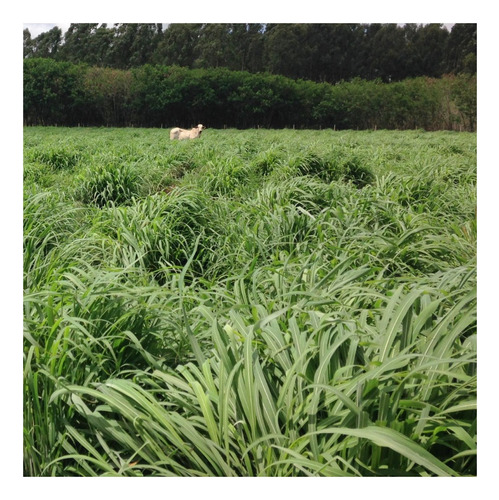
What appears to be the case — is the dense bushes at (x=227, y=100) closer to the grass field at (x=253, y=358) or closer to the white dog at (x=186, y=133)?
the white dog at (x=186, y=133)

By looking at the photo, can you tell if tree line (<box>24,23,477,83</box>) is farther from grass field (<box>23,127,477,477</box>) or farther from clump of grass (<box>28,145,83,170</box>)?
clump of grass (<box>28,145,83,170</box>)

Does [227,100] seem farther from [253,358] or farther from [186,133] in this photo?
[253,358]

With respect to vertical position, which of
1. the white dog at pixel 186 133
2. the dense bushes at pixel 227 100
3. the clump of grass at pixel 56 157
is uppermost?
the dense bushes at pixel 227 100

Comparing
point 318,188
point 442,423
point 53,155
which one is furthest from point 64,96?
point 442,423

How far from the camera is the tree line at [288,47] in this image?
2.27m

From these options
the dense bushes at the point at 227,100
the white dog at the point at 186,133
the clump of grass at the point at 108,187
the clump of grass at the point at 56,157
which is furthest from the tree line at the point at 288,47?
the white dog at the point at 186,133

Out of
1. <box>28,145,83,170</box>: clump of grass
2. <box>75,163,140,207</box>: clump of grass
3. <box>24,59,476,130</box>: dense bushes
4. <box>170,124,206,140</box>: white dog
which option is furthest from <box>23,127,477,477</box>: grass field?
<box>170,124,206,140</box>: white dog

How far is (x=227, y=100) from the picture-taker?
608 cm

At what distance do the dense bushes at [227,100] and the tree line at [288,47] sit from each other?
362 mm

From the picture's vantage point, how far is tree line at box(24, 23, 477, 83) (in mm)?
2270

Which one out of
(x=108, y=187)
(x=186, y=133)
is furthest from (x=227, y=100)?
(x=108, y=187)

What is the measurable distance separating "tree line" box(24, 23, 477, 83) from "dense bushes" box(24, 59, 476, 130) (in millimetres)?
362

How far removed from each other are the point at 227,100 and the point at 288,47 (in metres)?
3.12

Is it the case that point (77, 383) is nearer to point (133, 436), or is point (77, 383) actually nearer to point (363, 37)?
point (133, 436)
